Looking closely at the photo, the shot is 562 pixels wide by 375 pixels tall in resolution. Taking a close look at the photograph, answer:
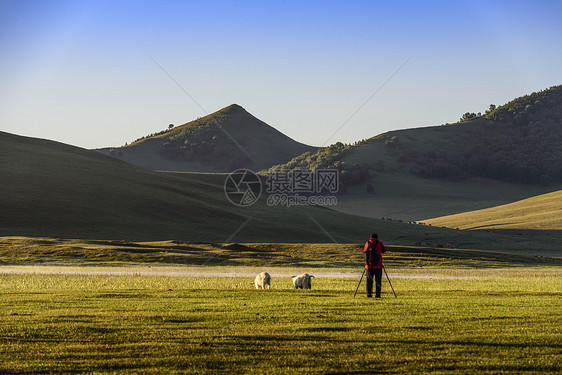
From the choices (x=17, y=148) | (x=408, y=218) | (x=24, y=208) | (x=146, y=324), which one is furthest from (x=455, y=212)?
(x=146, y=324)

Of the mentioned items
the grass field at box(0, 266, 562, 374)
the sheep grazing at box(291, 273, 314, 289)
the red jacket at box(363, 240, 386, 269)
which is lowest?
the grass field at box(0, 266, 562, 374)

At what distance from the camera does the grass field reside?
41.9ft

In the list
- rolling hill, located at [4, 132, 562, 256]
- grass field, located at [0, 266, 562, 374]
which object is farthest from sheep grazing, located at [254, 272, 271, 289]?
rolling hill, located at [4, 132, 562, 256]

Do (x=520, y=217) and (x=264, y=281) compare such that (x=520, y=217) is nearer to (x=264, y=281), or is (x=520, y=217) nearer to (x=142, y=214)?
(x=142, y=214)

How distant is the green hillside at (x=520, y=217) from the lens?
408 ft

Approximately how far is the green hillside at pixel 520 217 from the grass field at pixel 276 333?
342 ft

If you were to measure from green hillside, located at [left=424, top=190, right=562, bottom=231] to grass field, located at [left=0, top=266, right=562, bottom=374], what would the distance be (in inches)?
4109

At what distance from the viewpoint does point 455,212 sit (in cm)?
18862

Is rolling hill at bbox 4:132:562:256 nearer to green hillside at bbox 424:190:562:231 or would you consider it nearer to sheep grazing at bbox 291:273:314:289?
green hillside at bbox 424:190:562:231

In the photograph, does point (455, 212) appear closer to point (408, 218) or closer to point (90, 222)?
point (408, 218)

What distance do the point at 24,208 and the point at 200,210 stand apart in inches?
999

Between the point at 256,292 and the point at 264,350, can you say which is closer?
the point at 264,350

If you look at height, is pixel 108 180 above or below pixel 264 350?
above

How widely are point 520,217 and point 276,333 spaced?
132 m
